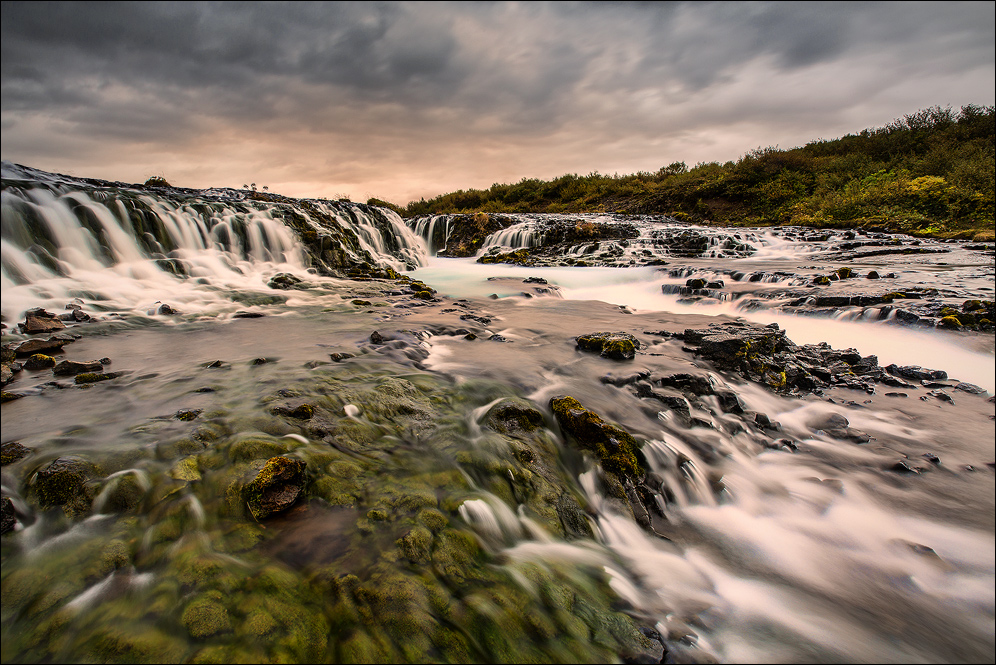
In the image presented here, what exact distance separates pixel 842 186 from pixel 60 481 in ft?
99.7

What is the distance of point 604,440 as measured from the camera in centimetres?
333

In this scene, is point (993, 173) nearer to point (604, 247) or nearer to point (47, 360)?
point (604, 247)

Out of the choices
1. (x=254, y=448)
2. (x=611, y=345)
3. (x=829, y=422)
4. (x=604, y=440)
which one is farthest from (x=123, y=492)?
(x=829, y=422)

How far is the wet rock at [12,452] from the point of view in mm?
2547

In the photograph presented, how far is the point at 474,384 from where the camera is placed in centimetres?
441

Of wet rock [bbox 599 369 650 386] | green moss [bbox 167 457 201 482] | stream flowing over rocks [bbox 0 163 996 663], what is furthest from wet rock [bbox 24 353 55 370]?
wet rock [bbox 599 369 650 386]

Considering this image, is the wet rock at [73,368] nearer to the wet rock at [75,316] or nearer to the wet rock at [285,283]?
the wet rock at [75,316]

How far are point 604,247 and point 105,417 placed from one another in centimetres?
1833

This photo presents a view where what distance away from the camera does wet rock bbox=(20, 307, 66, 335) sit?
5652 mm

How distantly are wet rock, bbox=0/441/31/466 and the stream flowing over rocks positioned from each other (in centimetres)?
2

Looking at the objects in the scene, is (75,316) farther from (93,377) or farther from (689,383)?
(689,383)

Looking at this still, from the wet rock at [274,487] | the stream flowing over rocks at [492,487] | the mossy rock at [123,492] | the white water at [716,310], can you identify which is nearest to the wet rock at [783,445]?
the stream flowing over rocks at [492,487]

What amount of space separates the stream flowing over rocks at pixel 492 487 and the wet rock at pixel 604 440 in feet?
0.07

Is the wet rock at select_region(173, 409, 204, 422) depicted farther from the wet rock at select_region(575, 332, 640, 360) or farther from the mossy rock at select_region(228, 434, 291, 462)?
the wet rock at select_region(575, 332, 640, 360)
